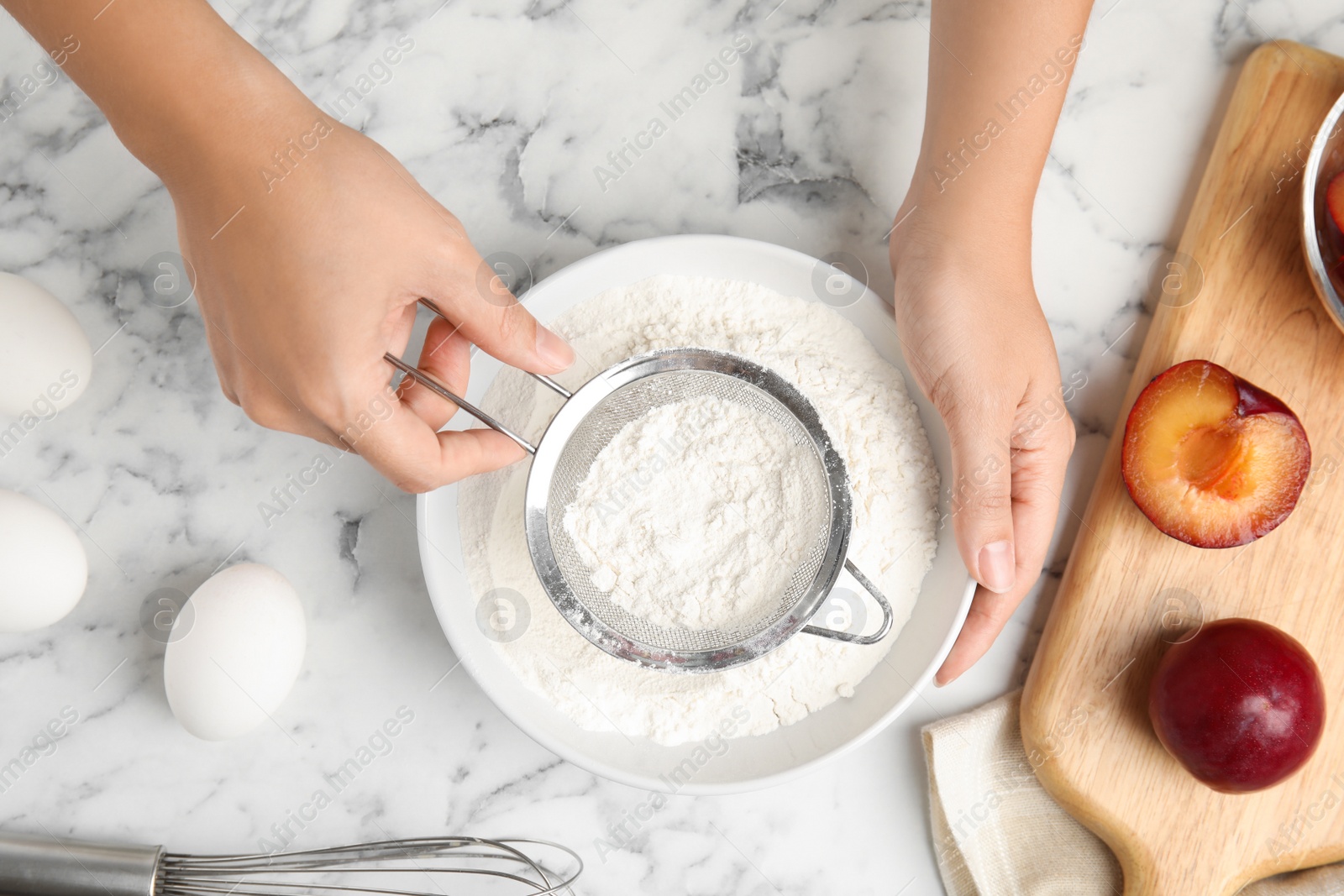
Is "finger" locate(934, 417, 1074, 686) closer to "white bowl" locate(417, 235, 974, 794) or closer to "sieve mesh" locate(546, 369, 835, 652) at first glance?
"white bowl" locate(417, 235, 974, 794)

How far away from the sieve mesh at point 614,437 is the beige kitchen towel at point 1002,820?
0.85ft

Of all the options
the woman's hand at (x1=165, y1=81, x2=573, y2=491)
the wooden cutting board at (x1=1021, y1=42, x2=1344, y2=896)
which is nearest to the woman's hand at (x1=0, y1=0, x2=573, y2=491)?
the woman's hand at (x1=165, y1=81, x2=573, y2=491)

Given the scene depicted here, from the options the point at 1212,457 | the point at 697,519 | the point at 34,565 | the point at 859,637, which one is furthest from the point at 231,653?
the point at 1212,457

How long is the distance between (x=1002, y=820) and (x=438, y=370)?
66cm

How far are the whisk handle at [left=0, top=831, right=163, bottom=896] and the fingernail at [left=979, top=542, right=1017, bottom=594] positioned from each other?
0.77 meters

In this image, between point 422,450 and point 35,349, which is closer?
point 422,450

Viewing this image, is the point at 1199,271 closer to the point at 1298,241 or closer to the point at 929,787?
the point at 1298,241

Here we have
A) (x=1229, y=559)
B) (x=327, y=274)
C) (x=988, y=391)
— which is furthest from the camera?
(x=1229, y=559)

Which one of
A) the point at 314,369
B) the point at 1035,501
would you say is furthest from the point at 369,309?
the point at 1035,501

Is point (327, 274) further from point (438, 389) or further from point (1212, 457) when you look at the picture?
point (1212, 457)

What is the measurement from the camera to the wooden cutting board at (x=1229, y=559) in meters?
0.80

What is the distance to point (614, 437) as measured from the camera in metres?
0.71

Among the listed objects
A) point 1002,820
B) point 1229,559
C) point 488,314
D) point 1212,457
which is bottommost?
point 1002,820

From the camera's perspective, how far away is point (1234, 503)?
0.76m
